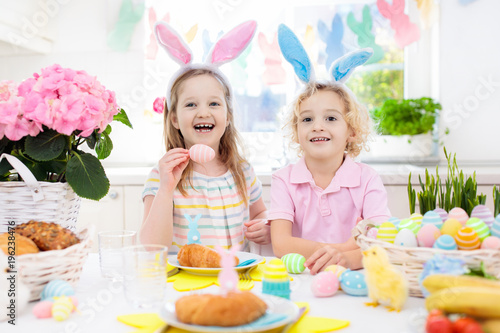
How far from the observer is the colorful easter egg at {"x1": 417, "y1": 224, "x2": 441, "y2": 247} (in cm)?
77

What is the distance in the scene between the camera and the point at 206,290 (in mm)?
848

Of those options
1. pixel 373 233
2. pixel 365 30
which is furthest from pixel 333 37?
pixel 373 233

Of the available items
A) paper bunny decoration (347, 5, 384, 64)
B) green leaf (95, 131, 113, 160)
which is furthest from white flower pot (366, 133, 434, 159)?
green leaf (95, 131, 113, 160)

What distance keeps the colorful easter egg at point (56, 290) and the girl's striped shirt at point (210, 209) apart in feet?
2.19

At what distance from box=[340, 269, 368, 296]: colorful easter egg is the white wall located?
2.12 meters

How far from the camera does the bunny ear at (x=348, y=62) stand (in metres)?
1.35

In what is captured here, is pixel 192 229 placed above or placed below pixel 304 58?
below

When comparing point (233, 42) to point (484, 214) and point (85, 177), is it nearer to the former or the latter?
point (85, 177)

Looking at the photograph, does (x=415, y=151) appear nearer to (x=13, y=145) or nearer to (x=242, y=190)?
(x=242, y=190)

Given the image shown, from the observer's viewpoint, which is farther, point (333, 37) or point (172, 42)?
point (333, 37)

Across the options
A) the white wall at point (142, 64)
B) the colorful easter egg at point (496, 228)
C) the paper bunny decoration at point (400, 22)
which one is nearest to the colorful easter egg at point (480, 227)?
the colorful easter egg at point (496, 228)

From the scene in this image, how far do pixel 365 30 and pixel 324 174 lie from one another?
1606mm

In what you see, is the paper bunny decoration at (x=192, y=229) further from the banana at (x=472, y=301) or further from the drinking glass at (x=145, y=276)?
the banana at (x=472, y=301)

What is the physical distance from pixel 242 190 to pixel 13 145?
0.73 meters
